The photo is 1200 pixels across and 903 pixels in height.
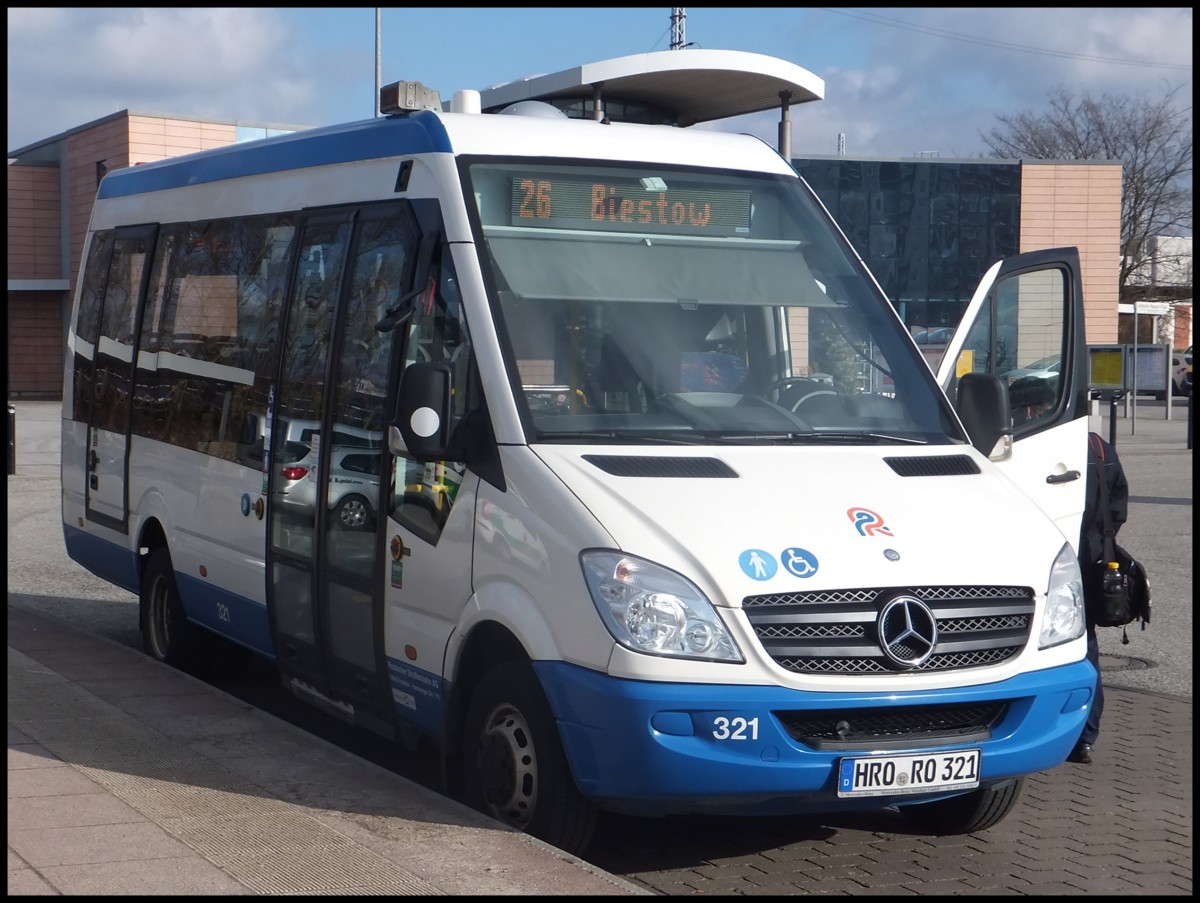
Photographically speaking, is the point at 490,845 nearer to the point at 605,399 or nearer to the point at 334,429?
the point at 605,399

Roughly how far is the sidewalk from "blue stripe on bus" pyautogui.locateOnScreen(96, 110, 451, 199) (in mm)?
2462

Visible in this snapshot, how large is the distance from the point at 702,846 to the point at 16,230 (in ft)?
142

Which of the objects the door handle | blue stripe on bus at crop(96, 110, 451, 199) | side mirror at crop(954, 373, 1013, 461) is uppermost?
blue stripe on bus at crop(96, 110, 451, 199)

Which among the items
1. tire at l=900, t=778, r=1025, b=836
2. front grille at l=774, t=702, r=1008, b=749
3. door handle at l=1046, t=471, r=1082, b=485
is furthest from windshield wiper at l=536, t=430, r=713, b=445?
door handle at l=1046, t=471, r=1082, b=485

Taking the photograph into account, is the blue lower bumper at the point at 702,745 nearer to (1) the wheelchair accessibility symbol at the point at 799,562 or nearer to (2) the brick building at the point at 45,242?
(1) the wheelchair accessibility symbol at the point at 799,562

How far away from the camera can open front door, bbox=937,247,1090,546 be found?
23.2 feet

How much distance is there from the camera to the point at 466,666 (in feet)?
18.6

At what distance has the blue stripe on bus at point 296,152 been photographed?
6344 mm

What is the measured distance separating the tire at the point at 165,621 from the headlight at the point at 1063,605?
4916 mm

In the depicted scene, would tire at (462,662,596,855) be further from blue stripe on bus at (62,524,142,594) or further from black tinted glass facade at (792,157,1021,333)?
black tinted glass facade at (792,157,1021,333)

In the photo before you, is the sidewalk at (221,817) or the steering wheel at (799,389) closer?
the sidewalk at (221,817)

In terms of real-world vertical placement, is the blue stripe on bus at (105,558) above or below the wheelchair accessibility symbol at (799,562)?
below

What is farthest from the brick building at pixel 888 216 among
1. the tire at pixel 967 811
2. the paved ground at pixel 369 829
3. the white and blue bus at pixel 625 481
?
the tire at pixel 967 811

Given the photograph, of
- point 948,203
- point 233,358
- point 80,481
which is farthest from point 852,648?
point 948,203
